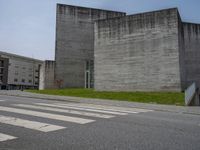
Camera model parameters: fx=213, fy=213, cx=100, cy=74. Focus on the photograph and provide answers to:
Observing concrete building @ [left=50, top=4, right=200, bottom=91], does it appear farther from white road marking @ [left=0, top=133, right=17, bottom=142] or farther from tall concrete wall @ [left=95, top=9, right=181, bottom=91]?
white road marking @ [left=0, top=133, right=17, bottom=142]

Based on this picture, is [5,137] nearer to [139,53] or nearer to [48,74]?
[139,53]

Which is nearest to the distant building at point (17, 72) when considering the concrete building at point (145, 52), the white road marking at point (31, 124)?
the concrete building at point (145, 52)

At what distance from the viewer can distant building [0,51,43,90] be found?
78500 millimetres

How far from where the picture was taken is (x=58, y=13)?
34.3 meters

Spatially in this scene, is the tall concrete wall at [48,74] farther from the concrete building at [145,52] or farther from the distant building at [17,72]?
the distant building at [17,72]

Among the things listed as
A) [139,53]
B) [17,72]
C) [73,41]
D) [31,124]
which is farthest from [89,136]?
[17,72]

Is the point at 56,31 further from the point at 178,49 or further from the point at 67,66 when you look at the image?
the point at 178,49

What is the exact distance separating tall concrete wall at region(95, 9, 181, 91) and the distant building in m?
53.8

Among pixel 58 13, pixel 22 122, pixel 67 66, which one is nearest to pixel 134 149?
pixel 22 122

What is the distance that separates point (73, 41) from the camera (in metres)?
35.1

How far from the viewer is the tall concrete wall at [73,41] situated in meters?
33.8

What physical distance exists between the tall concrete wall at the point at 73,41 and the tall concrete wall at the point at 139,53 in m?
8.79

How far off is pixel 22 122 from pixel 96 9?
3201 centimetres

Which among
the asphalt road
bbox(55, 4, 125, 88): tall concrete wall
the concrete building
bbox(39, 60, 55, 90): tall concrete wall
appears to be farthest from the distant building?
the asphalt road
